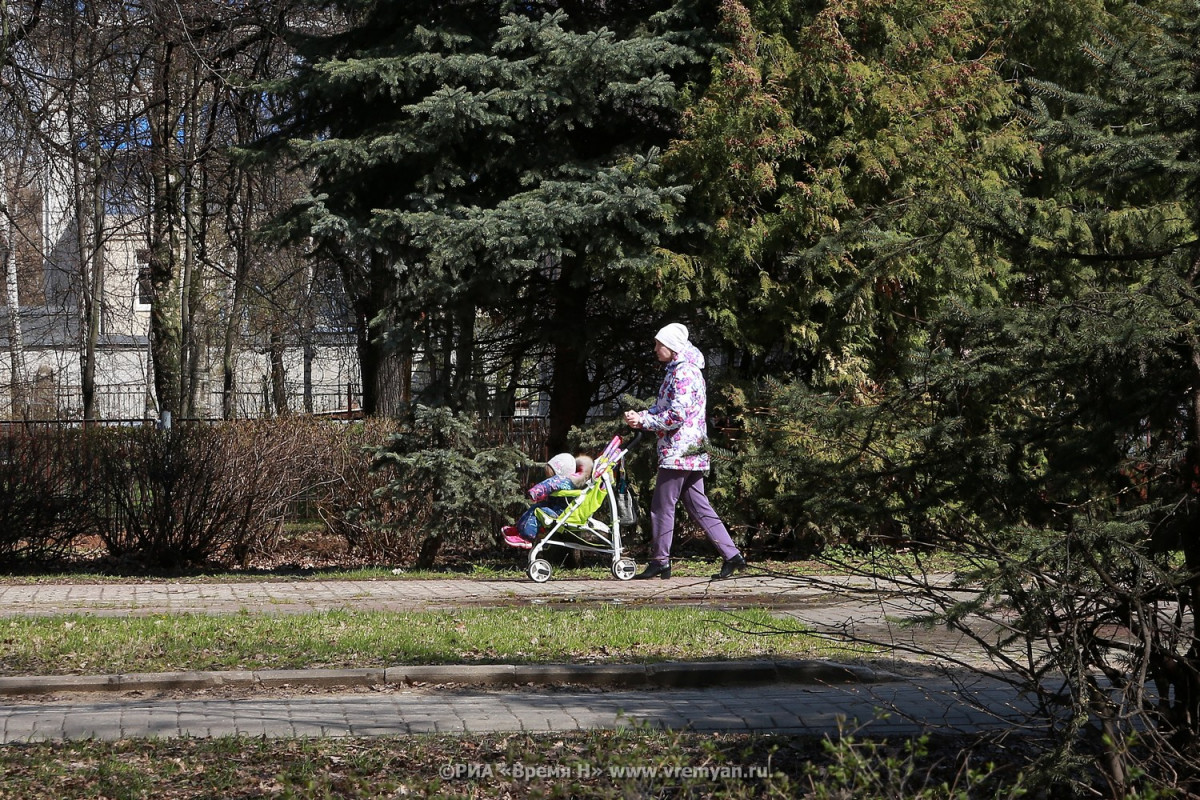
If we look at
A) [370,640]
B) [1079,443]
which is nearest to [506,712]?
[370,640]

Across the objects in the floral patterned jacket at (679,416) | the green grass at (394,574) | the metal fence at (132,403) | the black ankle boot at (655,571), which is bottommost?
the green grass at (394,574)

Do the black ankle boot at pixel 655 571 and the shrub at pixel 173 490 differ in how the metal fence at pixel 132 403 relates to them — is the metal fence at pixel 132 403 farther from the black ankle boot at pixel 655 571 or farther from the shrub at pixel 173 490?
the black ankle boot at pixel 655 571

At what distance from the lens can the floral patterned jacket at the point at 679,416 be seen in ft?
35.7

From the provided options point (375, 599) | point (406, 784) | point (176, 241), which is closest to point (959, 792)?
point (406, 784)

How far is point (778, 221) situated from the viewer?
1253 cm

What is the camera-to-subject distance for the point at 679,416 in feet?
35.7

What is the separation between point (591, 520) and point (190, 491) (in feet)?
15.1

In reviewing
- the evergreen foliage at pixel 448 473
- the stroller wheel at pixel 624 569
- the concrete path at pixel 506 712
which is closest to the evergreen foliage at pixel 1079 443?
the concrete path at pixel 506 712

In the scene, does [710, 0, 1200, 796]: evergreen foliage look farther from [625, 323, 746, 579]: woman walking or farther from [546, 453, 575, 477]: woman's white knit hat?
[546, 453, 575, 477]: woman's white knit hat

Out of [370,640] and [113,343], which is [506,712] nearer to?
[370,640]

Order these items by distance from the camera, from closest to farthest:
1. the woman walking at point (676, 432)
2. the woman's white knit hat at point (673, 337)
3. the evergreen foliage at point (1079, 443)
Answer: the evergreen foliage at point (1079, 443) < the woman walking at point (676, 432) < the woman's white knit hat at point (673, 337)

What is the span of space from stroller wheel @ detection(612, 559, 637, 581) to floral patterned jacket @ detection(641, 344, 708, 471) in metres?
1.15

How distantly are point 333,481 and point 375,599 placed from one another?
4424 mm

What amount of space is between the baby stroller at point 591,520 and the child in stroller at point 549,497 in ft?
0.15
